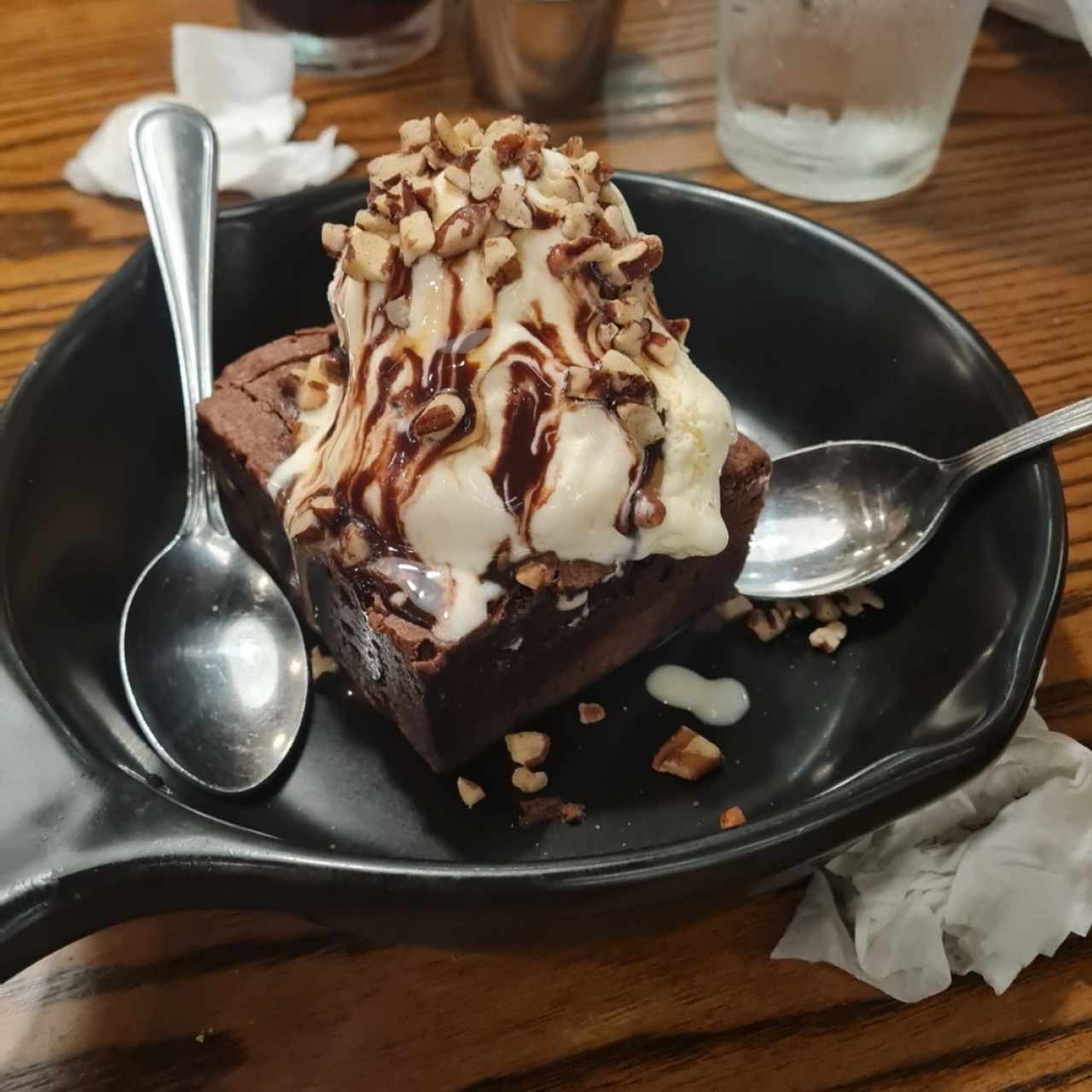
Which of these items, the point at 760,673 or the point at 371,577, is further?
the point at 760,673

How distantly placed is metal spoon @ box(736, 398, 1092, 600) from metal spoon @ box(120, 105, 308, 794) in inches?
16.0

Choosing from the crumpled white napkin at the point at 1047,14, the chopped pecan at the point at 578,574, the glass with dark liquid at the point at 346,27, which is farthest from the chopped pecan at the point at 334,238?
the crumpled white napkin at the point at 1047,14

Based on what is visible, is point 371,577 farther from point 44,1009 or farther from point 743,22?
point 743,22

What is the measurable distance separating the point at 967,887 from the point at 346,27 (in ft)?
4.58

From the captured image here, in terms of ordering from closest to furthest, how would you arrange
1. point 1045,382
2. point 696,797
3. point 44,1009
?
point 44,1009
point 696,797
point 1045,382

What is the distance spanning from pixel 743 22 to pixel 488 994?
116 centimetres

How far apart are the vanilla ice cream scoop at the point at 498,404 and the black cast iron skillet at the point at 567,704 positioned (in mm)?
175

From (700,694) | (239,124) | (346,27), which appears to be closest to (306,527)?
(700,694)

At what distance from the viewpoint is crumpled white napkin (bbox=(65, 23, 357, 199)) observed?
4.45 feet

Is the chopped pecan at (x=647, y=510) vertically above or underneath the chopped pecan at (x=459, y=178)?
underneath

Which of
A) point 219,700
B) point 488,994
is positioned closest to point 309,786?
point 219,700

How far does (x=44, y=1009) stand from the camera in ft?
2.26

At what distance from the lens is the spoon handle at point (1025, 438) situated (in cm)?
80

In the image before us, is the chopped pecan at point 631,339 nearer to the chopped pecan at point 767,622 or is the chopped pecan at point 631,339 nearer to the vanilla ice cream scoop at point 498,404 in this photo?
the vanilla ice cream scoop at point 498,404
